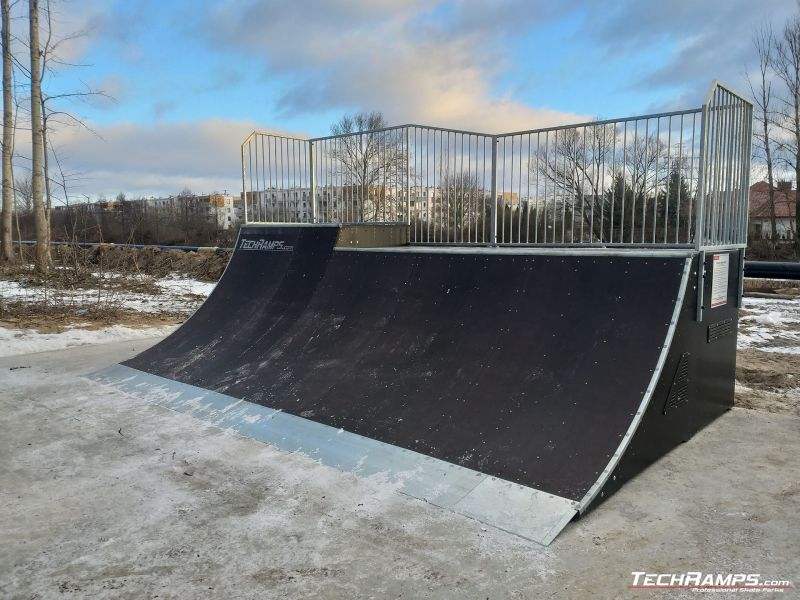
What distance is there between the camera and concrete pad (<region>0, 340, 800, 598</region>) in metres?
2.55

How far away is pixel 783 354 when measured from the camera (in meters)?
7.44

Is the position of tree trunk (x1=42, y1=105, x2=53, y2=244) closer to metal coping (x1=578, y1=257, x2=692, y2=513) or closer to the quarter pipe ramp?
the quarter pipe ramp

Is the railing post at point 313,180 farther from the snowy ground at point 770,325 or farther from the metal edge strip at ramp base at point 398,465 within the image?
the snowy ground at point 770,325

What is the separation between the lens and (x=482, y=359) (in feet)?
14.8

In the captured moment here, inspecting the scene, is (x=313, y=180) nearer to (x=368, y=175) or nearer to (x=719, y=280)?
(x=368, y=175)

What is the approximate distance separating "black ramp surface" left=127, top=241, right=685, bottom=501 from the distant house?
31.4 m

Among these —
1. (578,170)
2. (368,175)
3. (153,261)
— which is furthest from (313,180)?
(153,261)

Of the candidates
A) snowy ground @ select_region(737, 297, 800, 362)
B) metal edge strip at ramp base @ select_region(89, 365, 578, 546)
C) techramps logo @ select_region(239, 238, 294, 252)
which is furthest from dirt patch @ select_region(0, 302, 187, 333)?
snowy ground @ select_region(737, 297, 800, 362)

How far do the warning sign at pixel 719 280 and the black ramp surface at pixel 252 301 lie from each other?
165 inches

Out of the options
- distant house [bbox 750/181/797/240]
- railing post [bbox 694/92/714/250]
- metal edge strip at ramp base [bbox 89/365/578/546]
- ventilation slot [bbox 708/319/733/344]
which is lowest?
metal edge strip at ramp base [bbox 89/365/578/546]

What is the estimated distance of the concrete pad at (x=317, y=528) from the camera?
255 centimetres

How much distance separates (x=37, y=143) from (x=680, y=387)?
18.5 meters

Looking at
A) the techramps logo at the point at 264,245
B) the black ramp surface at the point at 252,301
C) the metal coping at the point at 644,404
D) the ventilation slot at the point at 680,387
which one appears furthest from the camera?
the techramps logo at the point at 264,245

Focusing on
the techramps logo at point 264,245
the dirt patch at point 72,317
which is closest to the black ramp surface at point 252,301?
the techramps logo at point 264,245
